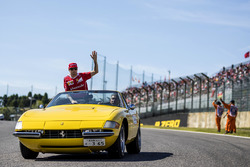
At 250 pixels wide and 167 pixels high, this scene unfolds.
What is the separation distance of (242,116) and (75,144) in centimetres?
2220

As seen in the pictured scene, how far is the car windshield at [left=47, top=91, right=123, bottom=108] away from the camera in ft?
27.0

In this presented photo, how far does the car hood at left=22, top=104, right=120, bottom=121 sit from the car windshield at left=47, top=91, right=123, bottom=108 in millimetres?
310

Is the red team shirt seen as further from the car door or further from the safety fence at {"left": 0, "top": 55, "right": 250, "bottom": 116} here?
the safety fence at {"left": 0, "top": 55, "right": 250, "bottom": 116}

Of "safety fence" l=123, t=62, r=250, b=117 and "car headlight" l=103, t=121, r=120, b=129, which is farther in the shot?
"safety fence" l=123, t=62, r=250, b=117

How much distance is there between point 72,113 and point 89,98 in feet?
3.76

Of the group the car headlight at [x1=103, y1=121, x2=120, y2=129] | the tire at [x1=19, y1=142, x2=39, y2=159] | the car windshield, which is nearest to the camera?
the car headlight at [x1=103, y1=121, x2=120, y2=129]

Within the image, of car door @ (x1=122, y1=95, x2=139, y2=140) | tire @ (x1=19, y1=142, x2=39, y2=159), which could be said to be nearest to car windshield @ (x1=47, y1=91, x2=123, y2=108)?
car door @ (x1=122, y1=95, x2=139, y2=140)

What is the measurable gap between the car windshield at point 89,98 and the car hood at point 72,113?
1.02 ft

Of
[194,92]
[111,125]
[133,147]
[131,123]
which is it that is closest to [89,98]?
[131,123]

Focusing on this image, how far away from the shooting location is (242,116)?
27.2 m

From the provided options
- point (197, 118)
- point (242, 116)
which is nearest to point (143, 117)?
point (197, 118)

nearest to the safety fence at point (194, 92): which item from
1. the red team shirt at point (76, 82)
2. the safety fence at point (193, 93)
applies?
the safety fence at point (193, 93)

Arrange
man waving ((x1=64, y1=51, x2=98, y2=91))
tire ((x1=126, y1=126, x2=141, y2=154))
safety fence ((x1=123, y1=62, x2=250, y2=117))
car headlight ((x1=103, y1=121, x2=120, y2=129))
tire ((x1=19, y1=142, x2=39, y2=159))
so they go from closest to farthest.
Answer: car headlight ((x1=103, y1=121, x2=120, y2=129)) < tire ((x1=19, y1=142, x2=39, y2=159)) < tire ((x1=126, y1=126, x2=141, y2=154)) < man waving ((x1=64, y1=51, x2=98, y2=91)) < safety fence ((x1=123, y1=62, x2=250, y2=117))

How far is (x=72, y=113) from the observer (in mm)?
7191
